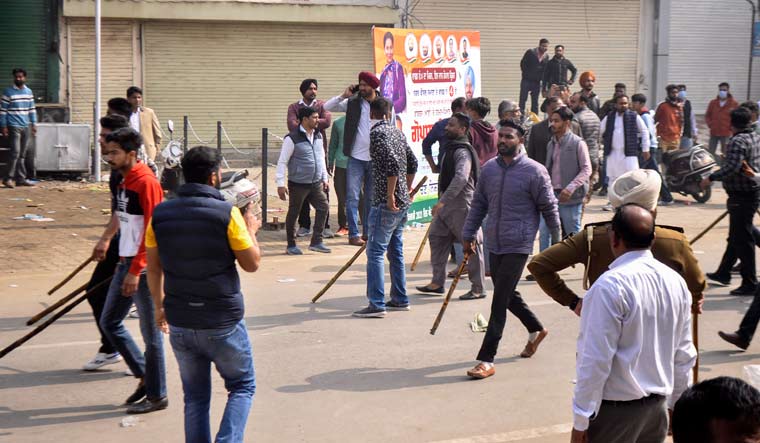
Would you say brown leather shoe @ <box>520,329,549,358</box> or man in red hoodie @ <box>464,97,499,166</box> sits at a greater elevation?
man in red hoodie @ <box>464,97,499,166</box>

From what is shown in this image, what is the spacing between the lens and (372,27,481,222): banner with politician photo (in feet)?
43.4

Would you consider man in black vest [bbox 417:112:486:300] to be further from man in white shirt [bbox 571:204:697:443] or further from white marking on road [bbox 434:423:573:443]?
man in white shirt [bbox 571:204:697:443]

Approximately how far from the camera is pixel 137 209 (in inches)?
259

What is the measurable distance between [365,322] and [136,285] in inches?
122

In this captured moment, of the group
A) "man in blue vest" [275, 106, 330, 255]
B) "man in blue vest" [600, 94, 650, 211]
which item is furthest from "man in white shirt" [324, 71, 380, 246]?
"man in blue vest" [600, 94, 650, 211]

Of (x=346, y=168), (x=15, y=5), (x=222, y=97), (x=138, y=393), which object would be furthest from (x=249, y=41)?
(x=138, y=393)

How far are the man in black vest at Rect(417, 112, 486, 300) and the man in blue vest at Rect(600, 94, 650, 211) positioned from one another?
518 cm

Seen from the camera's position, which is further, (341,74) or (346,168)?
(341,74)

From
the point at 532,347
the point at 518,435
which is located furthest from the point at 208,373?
the point at 532,347

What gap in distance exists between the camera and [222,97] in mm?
22188

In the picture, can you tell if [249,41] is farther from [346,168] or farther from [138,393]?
[138,393]

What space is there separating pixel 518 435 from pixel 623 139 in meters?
9.27

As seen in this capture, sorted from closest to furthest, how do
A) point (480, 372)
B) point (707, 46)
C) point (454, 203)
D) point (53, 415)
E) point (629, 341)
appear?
point (629, 341)
point (53, 415)
point (480, 372)
point (454, 203)
point (707, 46)

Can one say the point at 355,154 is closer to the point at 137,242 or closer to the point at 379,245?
the point at 379,245
